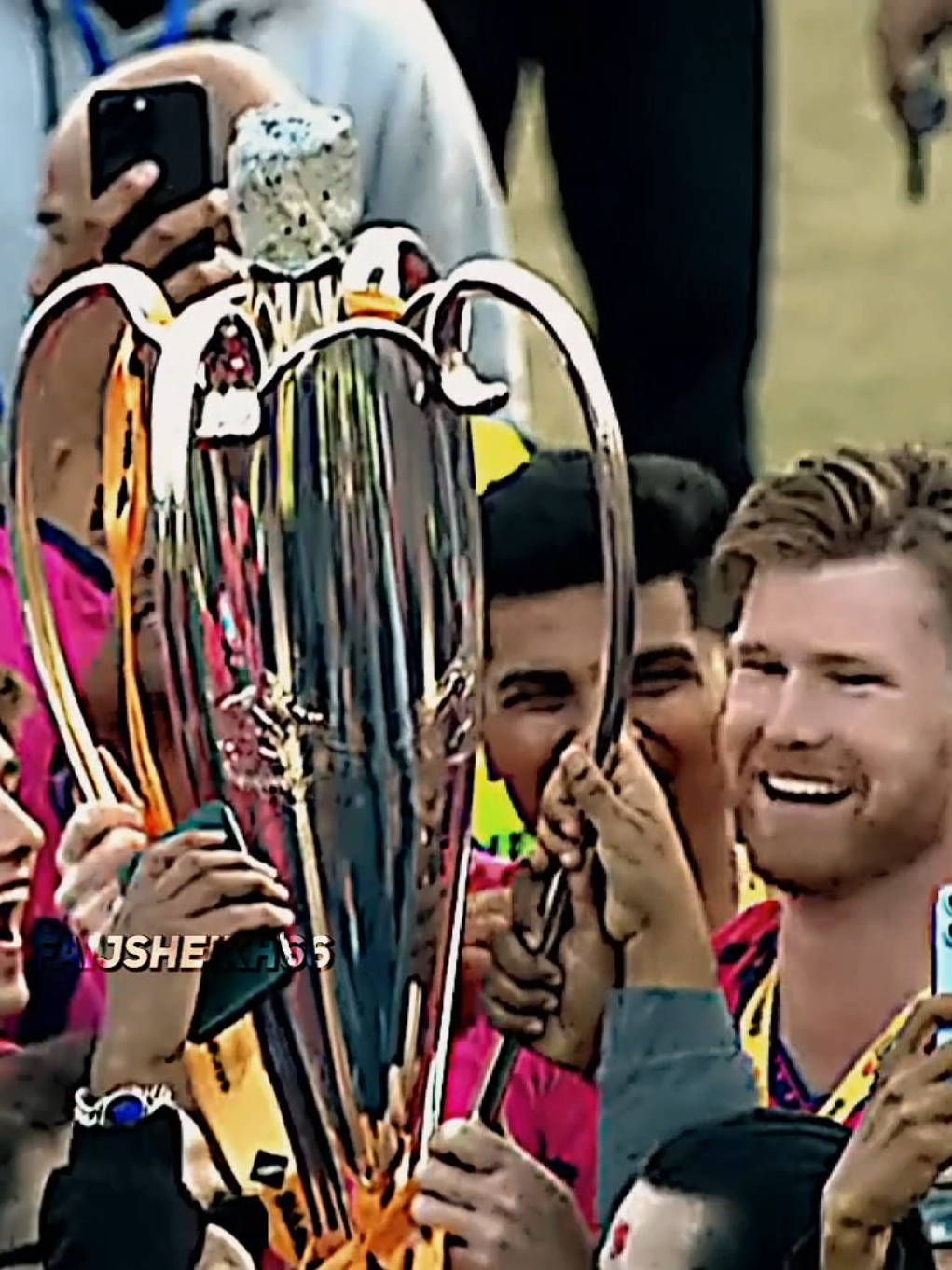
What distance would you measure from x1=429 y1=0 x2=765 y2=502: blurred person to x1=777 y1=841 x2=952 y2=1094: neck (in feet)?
1.03

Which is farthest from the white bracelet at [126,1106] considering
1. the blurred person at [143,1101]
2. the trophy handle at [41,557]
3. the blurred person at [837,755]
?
the blurred person at [837,755]

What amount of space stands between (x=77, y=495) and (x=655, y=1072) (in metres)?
0.61

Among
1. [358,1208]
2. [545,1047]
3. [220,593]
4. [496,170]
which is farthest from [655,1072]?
[496,170]

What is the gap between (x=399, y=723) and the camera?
2.47m

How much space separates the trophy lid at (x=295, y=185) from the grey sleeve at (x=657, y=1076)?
1.98 ft

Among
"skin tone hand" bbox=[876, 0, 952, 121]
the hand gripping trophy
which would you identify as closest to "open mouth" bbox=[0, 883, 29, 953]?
the hand gripping trophy

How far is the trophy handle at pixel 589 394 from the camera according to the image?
246 cm

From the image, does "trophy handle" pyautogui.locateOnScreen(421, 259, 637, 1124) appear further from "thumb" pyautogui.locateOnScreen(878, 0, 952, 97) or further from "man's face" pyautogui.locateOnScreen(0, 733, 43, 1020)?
"man's face" pyautogui.locateOnScreen(0, 733, 43, 1020)

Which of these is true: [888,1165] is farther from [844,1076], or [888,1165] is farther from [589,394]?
[589,394]

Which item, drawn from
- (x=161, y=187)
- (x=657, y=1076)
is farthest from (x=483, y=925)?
(x=161, y=187)

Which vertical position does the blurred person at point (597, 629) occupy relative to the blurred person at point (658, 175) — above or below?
below

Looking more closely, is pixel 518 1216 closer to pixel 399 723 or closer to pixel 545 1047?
pixel 545 1047

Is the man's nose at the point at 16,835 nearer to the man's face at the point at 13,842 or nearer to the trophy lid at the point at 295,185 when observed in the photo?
the man's face at the point at 13,842

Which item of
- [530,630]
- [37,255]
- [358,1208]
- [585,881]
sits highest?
[37,255]
